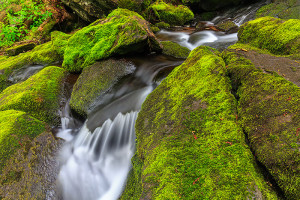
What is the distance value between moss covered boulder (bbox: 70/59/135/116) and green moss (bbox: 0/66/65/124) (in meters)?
0.65

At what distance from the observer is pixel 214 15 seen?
1280 centimetres

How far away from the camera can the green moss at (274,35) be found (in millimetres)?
3633

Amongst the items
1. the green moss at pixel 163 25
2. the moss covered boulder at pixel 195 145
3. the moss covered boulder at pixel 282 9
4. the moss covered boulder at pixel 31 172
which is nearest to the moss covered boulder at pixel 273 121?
the moss covered boulder at pixel 195 145

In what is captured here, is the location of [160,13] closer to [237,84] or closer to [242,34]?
[242,34]

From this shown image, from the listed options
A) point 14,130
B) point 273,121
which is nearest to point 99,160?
point 14,130

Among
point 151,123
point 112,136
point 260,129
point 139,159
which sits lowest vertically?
point 112,136

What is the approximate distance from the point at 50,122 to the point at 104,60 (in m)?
2.38

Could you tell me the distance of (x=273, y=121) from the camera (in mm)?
2008

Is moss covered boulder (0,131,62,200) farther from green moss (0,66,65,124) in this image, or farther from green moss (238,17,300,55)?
green moss (238,17,300,55)

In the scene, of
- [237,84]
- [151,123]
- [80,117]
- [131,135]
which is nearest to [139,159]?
[151,123]

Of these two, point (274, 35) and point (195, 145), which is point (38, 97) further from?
point (274, 35)

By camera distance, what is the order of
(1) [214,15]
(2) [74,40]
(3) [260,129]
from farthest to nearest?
(1) [214,15] < (2) [74,40] < (3) [260,129]

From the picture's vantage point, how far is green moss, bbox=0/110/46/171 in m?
3.47

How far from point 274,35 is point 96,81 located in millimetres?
4531
